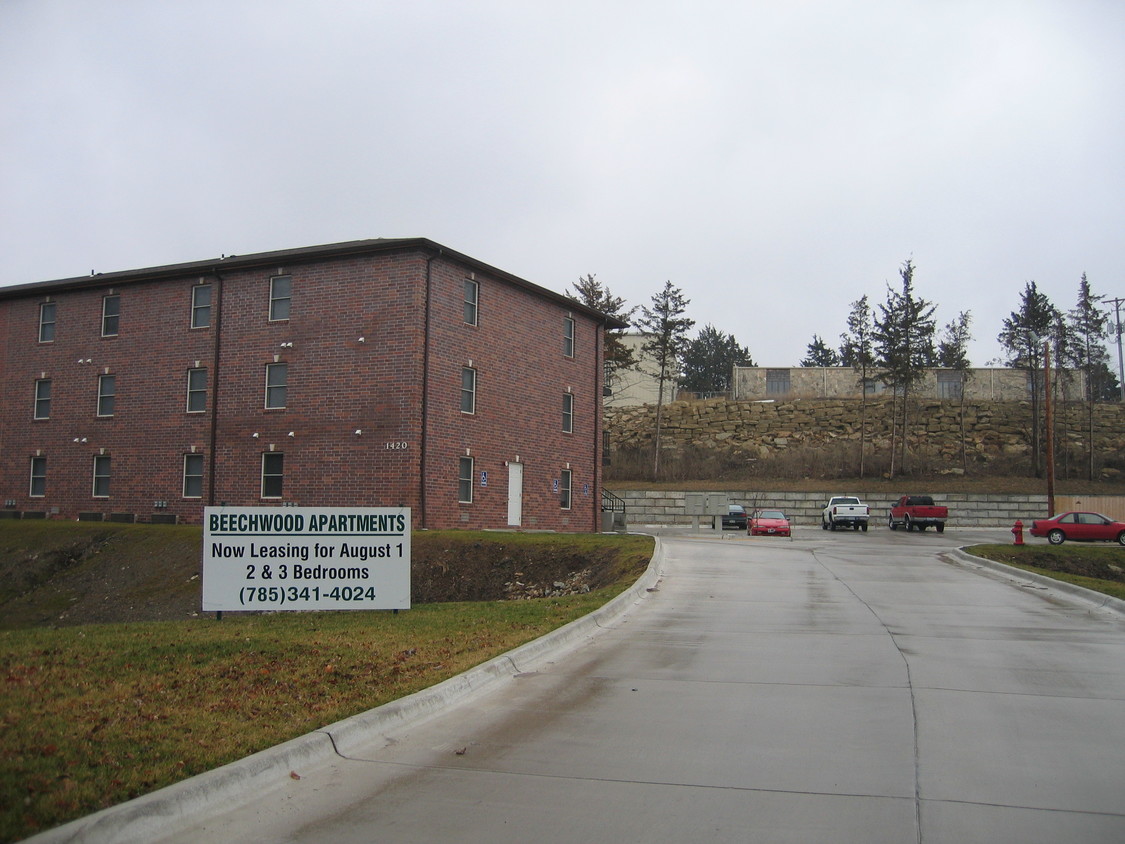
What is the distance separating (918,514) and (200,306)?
116 feet

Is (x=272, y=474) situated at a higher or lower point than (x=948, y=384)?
lower

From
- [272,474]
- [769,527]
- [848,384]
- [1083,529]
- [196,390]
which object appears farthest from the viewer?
[848,384]

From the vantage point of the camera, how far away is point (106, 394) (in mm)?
38406

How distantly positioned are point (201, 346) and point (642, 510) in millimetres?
30004

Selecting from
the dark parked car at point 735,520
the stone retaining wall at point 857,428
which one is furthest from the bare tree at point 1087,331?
the dark parked car at point 735,520

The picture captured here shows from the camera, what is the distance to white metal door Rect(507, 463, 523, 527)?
116 ft

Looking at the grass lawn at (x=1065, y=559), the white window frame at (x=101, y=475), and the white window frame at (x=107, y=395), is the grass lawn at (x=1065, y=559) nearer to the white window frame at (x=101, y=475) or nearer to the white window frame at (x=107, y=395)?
the white window frame at (x=101, y=475)

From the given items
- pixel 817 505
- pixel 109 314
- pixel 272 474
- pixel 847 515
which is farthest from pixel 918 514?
pixel 109 314

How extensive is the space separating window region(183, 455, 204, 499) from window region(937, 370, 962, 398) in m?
55.3

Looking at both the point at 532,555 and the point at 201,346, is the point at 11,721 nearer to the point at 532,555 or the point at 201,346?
the point at 532,555

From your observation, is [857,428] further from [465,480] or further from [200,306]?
[200,306]

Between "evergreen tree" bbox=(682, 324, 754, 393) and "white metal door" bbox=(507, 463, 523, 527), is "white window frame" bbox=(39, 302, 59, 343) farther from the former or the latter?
"evergreen tree" bbox=(682, 324, 754, 393)

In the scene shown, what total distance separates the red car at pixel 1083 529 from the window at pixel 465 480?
22581 mm

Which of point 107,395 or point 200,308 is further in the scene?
point 107,395
